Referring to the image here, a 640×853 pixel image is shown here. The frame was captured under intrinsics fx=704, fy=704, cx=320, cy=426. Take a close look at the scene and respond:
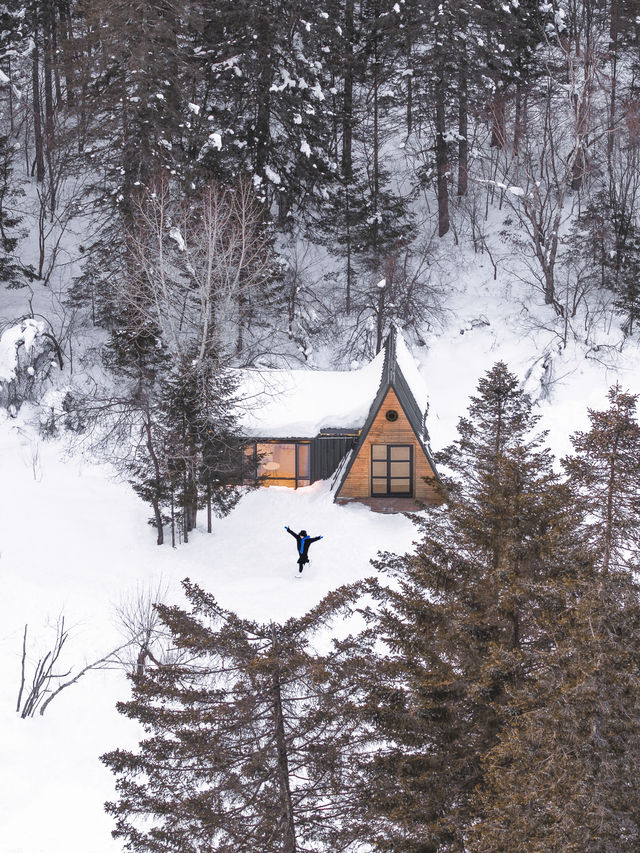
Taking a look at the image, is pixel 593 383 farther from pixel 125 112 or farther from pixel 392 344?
pixel 125 112

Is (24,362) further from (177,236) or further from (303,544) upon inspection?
(303,544)

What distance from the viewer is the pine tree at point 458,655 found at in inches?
275

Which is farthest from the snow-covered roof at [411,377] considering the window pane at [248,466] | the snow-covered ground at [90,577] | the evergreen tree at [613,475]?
the evergreen tree at [613,475]

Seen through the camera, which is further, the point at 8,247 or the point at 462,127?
the point at 462,127

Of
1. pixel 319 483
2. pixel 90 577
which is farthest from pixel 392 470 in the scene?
pixel 90 577

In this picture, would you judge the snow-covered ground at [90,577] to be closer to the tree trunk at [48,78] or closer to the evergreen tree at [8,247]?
the evergreen tree at [8,247]

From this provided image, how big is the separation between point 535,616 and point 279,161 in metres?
27.1

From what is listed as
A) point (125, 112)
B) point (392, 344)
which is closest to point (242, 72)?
point (125, 112)

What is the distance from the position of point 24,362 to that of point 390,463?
48.6 ft

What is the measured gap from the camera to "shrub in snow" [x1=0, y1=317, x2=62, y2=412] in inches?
1019

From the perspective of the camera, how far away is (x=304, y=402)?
23.2 metres

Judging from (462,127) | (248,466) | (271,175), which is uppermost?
(462,127)

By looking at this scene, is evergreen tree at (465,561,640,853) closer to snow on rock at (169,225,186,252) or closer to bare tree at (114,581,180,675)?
bare tree at (114,581,180,675)

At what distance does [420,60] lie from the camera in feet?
104
